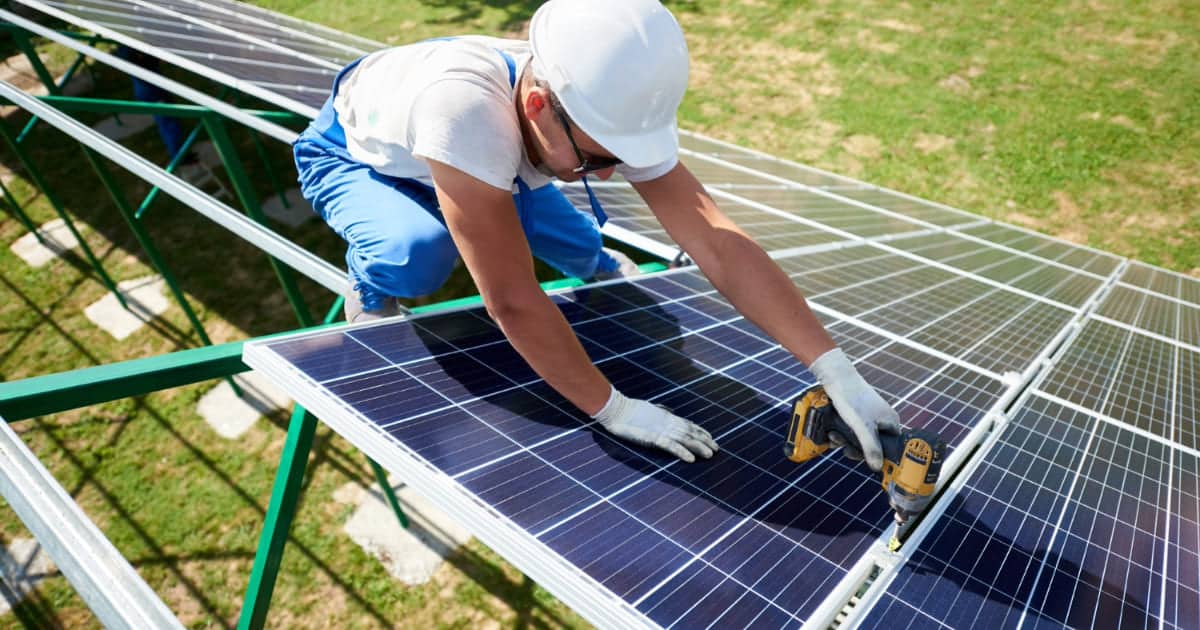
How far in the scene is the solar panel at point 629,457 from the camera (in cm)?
172

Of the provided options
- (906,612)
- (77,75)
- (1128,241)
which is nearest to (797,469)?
(906,612)

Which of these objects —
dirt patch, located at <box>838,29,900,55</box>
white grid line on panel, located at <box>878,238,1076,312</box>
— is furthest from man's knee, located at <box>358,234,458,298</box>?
dirt patch, located at <box>838,29,900,55</box>

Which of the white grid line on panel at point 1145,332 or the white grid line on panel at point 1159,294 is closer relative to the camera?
the white grid line on panel at point 1145,332

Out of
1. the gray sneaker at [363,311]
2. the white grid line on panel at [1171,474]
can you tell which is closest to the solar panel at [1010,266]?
the white grid line on panel at [1171,474]

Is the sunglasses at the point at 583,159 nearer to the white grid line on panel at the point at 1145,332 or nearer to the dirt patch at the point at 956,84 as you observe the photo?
the white grid line on panel at the point at 1145,332

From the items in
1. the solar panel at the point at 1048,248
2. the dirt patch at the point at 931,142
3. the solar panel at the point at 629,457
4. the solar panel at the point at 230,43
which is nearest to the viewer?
the solar panel at the point at 629,457

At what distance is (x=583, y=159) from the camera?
2537 millimetres

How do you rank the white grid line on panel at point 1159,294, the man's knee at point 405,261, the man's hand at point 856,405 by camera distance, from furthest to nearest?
the white grid line on panel at point 1159,294, the man's knee at point 405,261, the man's hand at point 856,405

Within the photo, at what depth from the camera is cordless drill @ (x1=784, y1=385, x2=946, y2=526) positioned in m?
1.92

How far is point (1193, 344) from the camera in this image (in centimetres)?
499

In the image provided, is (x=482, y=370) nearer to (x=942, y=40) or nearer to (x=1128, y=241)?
(x=1128, y=241)

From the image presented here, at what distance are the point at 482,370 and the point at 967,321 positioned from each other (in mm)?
3529

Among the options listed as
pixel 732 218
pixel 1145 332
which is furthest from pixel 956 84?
pixel 732 218

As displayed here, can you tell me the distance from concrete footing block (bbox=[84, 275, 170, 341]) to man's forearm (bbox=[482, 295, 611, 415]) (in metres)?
8.17
